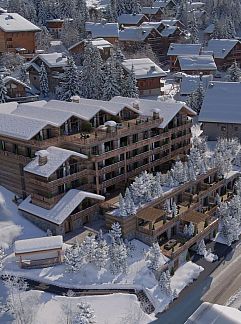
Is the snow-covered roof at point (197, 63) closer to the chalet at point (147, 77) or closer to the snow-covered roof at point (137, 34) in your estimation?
the snow-covered roof at point (137, 34)

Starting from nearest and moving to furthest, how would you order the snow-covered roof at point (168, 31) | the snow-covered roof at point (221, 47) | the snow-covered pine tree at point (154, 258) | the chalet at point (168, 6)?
the snow-covered pine tree at point (154, 258) < the snow-covered roof at point (221, 47) < the snow-covered roof at point (168, 31) < the chalet at point (168, 6)

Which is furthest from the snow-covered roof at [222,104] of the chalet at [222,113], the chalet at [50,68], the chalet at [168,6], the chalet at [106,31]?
the chalet at [168,6]

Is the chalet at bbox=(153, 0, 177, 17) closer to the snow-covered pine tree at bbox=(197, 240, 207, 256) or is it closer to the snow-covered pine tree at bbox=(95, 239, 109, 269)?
the snow-covered pine tree at bbox=(197, 240, 207, 256)

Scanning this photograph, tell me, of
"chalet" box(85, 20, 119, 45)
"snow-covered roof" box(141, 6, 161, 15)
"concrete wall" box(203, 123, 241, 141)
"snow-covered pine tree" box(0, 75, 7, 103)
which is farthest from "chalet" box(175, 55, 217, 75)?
"snow-covered roof" box(141, 6, 161, 15)

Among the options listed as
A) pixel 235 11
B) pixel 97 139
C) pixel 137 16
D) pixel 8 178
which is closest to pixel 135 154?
pixel 97 139

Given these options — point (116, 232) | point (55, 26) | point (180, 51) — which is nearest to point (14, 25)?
point (55, 26)

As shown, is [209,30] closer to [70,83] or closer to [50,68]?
[50,68]
